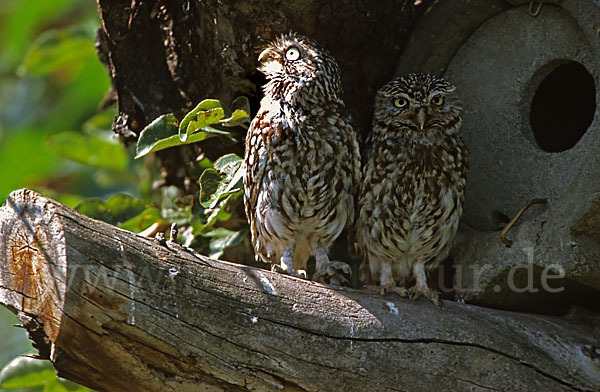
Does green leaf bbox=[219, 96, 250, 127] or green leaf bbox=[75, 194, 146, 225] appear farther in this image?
green leaf bbox=[75, 194, 146, 225]

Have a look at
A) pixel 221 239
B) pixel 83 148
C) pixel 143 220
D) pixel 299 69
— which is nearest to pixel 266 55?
pixel 299 69

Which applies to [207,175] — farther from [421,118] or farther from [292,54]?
[421,118]

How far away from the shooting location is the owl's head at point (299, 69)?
355 cm

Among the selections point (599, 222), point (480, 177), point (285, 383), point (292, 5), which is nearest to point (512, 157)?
point (480, 177)

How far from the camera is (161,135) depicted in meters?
3.57

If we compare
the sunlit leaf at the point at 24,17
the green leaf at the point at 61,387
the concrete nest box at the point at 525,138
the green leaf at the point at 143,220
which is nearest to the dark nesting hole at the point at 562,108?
the concrete nest box at the point at 525,138

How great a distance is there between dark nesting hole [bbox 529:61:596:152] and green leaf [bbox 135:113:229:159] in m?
1.77

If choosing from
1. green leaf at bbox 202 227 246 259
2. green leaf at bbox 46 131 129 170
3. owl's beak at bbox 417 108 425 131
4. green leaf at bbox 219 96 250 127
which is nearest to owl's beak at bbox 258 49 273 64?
green leaf at bbox 219 96 250 127

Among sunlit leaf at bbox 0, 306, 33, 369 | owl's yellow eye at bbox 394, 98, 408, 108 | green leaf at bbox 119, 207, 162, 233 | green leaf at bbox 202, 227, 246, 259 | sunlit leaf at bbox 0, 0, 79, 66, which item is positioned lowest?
sunlit leaf at bbox 0, 306, 33, 369

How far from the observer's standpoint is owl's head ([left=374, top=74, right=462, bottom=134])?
3619 millimetres

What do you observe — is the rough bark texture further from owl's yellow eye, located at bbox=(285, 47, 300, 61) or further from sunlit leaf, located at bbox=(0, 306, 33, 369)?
sunlit leaf, located at bbox=(0, 306, 33, 369)

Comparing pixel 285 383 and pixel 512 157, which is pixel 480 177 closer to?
pixel 512 157

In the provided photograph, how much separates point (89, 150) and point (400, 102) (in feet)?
6.73

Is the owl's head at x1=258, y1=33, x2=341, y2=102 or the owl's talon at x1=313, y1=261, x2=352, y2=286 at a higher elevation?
the owl's head at x1=258, y1=33, x2=341, y2=102
